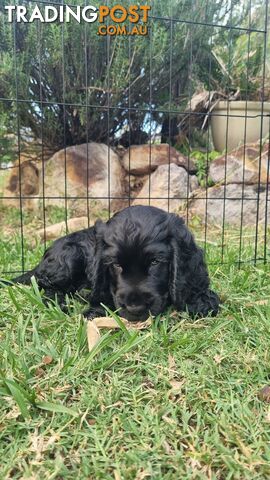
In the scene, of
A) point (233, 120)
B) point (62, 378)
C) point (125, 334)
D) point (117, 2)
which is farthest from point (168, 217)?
point (233, 120)

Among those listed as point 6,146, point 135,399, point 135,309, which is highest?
point 6,146

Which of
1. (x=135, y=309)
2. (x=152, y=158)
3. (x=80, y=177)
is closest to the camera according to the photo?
(x=135, y=309)

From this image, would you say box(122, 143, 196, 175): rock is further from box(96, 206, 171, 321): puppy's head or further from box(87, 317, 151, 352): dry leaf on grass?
box(87, 317, 151, 352): dry leaf on grass

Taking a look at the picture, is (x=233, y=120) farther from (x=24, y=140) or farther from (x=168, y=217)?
(x=168, y=217)

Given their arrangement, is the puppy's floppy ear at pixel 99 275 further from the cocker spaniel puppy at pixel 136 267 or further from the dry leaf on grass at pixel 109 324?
the dry leaf on grass at pixel 109 324

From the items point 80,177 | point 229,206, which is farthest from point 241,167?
point 80,177

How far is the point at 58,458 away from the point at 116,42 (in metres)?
4.83

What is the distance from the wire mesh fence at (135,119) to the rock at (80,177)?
0.01 meters

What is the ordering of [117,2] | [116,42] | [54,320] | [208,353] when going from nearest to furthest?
[208,353]
[54,320]
[117,2]
[116,42]

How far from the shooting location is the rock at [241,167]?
5.50m

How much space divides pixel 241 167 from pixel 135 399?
433 centimetres

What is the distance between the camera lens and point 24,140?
19.3 feet

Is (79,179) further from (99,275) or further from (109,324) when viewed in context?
(109,324)

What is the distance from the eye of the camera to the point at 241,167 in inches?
220
